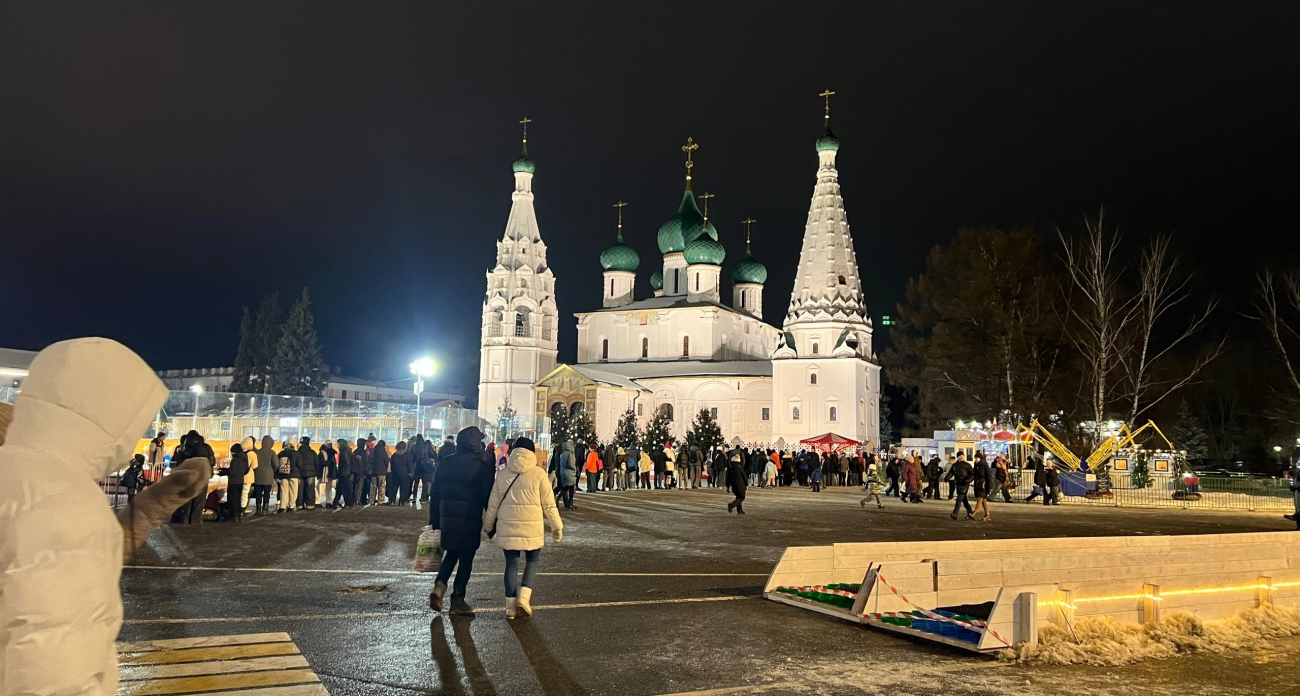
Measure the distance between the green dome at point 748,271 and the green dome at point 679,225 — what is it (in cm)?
480

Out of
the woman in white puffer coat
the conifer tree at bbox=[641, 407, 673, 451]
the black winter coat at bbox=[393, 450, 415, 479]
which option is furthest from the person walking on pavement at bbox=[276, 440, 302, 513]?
the conifer tree at bbox=[641, 407, 673, 451]

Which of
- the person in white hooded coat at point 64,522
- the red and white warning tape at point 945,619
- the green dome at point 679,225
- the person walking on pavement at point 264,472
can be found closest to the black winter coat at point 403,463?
the person walking on pavement at point 264,472

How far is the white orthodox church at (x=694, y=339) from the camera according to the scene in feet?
188

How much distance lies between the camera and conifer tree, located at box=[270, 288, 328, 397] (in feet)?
227

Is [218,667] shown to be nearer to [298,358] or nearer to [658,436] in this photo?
[658,436]

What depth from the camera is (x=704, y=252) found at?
6806cm

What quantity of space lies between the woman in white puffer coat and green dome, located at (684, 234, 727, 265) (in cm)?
6020

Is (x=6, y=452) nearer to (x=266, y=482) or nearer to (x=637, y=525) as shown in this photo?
(x=637, y=525)

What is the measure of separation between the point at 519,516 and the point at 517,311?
5700cm

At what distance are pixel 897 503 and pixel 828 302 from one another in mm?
32319

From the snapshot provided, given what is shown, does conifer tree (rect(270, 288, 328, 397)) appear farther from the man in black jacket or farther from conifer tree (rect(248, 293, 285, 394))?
the man in black jacket

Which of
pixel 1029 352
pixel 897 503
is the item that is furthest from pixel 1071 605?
pixel 1029 352

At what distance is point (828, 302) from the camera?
56.9 meters

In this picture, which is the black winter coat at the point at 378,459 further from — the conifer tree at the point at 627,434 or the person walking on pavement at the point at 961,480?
the conifer tree at the point at 627,434
